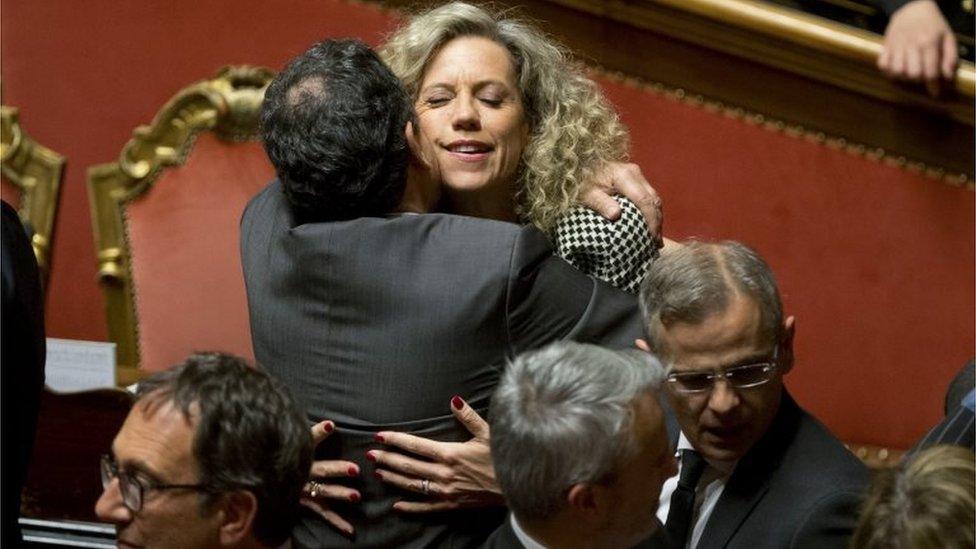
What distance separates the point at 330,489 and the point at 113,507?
0.40m

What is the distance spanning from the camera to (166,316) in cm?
394

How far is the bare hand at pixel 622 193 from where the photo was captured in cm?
262

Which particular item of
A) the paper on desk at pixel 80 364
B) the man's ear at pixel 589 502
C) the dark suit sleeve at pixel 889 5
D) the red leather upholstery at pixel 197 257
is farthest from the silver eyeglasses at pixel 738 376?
the red leather upholstery at pixel 197 257

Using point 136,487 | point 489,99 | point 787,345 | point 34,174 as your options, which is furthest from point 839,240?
point 136,487

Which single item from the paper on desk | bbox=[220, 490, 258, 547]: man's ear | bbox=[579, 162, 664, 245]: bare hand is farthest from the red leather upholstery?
bbox=[220, 490, 258, 547]: man's ear

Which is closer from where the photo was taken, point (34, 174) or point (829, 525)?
point (829, 525)

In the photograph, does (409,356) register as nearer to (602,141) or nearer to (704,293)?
(704,293)

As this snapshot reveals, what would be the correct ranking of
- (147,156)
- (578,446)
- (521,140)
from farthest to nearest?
(147,156)
(521,140)
(578,446)

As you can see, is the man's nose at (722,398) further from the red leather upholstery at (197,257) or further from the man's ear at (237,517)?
the red leather upholstery at (197,257)

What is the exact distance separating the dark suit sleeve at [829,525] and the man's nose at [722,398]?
18cm

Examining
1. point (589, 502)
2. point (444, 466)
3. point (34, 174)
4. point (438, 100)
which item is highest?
point (438, 100)

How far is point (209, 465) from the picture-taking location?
194 cm

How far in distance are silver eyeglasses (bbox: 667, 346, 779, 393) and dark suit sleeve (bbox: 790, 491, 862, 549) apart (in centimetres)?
20

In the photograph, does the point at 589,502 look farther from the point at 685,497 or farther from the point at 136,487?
the point at 136,487
